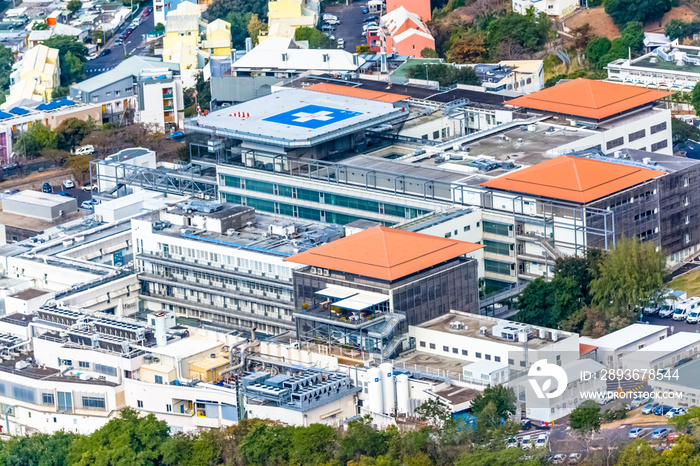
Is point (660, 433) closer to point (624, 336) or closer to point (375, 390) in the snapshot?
point (624, 336)

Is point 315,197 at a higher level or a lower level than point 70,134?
higher

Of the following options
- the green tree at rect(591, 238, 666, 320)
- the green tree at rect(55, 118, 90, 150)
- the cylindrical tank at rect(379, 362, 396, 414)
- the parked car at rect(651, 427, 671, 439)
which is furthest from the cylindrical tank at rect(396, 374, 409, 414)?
the green tree at rect(55, 118, 90, 150)

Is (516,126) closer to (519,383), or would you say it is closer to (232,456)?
(519,383)

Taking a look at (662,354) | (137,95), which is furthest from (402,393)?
(137,95)

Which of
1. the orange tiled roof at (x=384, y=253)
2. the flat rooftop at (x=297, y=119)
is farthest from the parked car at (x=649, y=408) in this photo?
the flat rooftop at (x=297, y=119)

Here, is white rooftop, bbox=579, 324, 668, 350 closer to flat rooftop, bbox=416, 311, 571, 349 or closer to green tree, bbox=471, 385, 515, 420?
flat rooftop, bbox=416, 311, 571, 349

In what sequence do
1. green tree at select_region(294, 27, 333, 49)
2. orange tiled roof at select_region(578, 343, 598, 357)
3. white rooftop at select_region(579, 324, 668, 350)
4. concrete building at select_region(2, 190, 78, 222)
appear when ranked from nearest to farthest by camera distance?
orange tiled roof at select_region(578, 343, 598, 357) → white rooftop at select_region(579, 324, 668, 350) → concrete building at select_region(2, 190, 78, 222) → green tree at select_region(294, 27, 333, 49)

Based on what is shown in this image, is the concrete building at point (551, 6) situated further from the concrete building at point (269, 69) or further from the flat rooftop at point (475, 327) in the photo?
the flat rooftop at point (475, 327)
